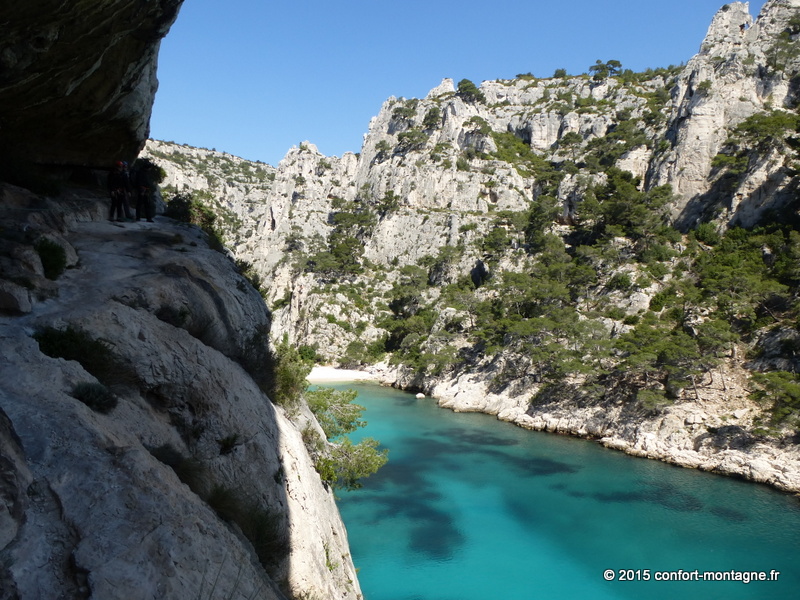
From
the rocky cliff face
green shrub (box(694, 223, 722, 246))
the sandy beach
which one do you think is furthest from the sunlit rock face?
the rocky cliff face

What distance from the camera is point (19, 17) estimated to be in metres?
4.55

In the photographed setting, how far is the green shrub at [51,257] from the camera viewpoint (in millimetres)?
5641

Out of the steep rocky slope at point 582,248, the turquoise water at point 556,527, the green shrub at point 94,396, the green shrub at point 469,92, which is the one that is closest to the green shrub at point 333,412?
the turquoise water at point 556,527

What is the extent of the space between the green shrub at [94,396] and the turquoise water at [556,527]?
10.5 metres

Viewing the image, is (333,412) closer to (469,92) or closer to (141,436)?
(141,436)

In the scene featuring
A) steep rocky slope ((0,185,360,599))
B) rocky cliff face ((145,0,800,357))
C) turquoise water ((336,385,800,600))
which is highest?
rocky cliff face ((145,0,800,357))

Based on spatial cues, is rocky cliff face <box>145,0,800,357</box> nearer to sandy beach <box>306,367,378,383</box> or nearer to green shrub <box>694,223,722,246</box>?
green shrub <box>694,223,722,246</box>

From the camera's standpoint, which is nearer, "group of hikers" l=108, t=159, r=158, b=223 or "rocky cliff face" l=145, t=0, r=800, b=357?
"group of hikers" l=108, t=159, r=158, b=223

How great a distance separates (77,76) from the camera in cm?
666

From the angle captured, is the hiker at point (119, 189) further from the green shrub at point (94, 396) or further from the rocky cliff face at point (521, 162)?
the rocky cliff face at point (521, 162)

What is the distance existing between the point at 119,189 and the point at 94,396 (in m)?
8.35

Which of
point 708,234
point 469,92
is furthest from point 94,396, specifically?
point 469,92

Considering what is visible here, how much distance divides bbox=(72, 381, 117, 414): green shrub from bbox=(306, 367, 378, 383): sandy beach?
39.4 meters

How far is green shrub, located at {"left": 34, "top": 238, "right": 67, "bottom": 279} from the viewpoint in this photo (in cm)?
564
